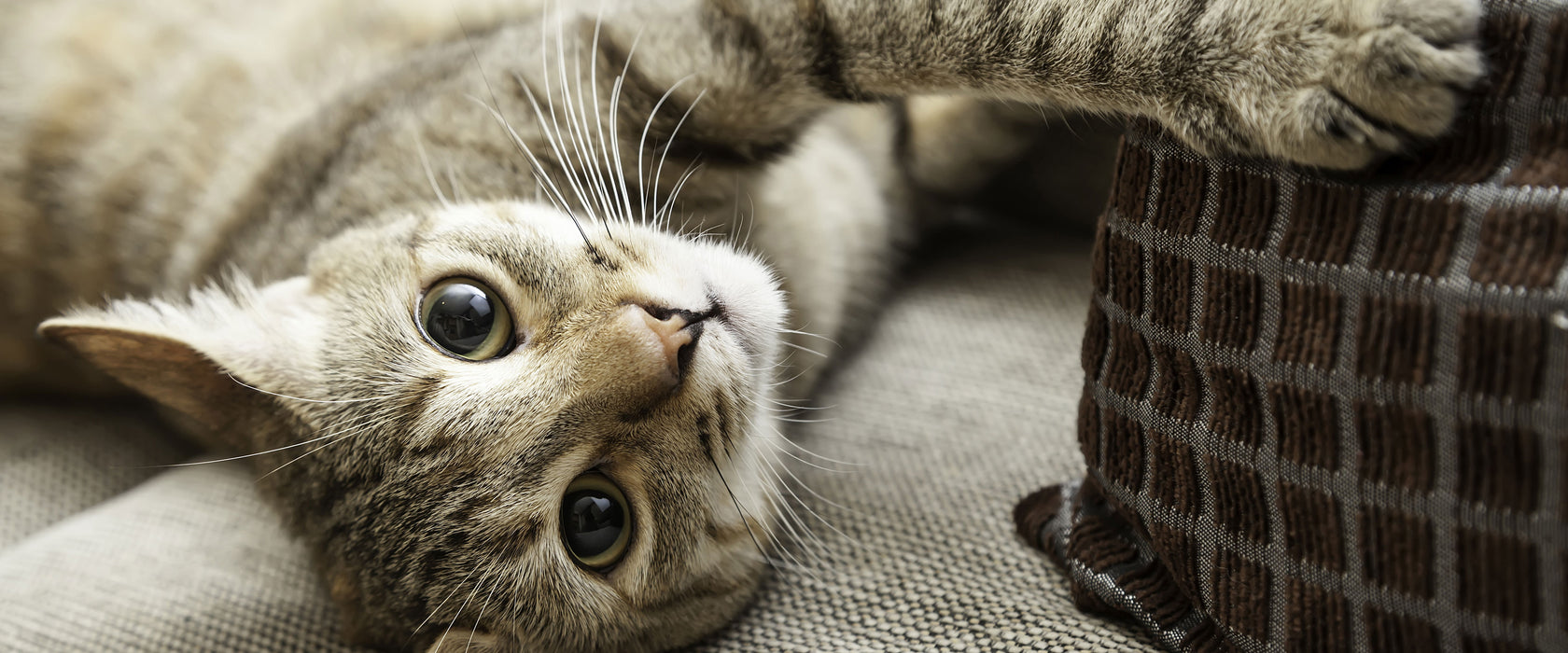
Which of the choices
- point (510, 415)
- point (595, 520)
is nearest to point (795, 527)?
point (595, 520)

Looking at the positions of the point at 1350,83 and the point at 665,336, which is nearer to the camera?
the point at 1350,83

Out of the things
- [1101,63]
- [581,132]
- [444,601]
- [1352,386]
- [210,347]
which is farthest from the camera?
[581,132]

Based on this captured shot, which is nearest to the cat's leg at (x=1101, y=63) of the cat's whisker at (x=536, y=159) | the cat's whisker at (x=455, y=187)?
the cat's whisker at (x=536, y=159)

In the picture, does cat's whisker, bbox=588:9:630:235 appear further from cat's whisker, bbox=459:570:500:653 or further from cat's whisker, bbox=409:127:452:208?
cat's whisker, bbox=459:570:500:653

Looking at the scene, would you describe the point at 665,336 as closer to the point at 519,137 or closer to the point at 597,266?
the point at 597,266

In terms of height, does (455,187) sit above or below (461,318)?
above

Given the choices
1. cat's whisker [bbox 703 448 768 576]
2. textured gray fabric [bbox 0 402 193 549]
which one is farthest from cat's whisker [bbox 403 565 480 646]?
textured gray fabric [bbox 0 402 193 549]

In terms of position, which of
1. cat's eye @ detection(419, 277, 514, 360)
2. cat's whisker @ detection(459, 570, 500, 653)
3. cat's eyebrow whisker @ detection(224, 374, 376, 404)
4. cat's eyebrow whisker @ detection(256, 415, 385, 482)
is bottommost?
cat's whisker @ detection(459, 570, 500, 653)

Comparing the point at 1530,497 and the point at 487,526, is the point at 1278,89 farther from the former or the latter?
the point at 487,526
